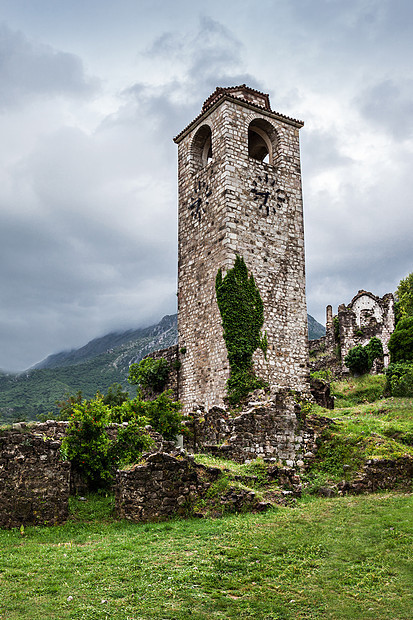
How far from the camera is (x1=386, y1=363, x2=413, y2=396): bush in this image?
21836 millimetres

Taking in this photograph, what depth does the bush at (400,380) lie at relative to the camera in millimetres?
21836

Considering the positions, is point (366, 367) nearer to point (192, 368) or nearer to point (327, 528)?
point (192, 368)

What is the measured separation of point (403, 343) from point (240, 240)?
10.5 m

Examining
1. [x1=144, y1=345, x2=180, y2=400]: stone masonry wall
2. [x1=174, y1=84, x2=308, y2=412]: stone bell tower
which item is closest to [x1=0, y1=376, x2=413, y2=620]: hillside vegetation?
[x1=174, y1=84, x2=308, y2=412]: stone bell tower

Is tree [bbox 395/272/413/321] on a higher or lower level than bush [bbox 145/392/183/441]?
higher

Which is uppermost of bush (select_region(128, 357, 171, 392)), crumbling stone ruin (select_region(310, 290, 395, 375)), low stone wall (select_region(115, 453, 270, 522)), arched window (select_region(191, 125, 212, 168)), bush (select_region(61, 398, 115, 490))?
arched window (select_region(191, 125, 212, 168))

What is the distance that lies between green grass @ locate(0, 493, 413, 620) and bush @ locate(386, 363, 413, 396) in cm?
1215

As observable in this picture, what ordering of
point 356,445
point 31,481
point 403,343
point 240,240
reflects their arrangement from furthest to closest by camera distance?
point 403,343 < point 240,240 < point 356,445 < point 31,481

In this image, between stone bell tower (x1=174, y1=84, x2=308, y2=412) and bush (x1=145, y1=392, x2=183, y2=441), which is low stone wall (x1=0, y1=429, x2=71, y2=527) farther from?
stone bell tower (x1=174, y1=84, x2=308, y2=412)

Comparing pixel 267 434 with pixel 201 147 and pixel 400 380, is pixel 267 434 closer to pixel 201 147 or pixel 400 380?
pixel 400 380

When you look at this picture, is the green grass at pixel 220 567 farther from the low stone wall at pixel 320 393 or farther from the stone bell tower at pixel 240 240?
the low stone wall at pixel 320 393

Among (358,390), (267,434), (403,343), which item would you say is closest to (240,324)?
(267,434)

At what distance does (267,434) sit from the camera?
14.4 meters

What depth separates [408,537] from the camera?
854 cm
